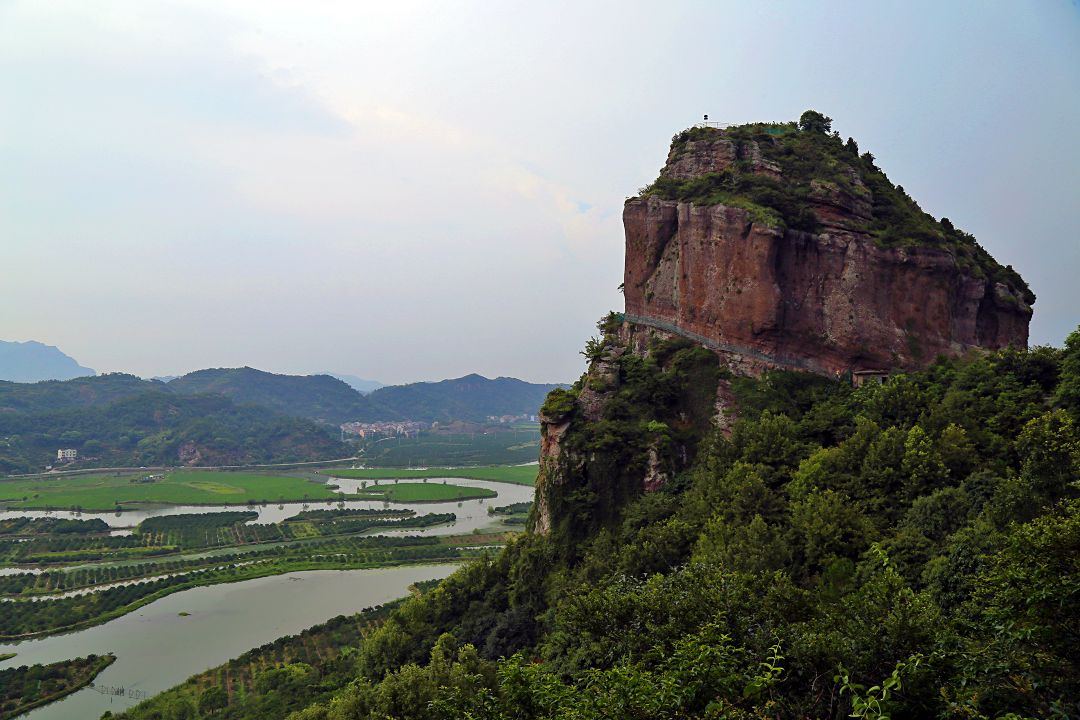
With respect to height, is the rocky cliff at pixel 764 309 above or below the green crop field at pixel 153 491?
above

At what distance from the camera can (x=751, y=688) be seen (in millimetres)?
7238

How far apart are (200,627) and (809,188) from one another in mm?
43992

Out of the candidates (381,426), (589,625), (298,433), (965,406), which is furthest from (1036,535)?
(381,426)

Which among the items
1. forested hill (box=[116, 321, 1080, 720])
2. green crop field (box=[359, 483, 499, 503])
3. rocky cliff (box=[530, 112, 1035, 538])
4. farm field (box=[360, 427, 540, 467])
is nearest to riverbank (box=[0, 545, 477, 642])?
forested hill (box=[116, 321, 1080, 720])

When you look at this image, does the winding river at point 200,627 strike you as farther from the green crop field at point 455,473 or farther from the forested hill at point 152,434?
the forested hill at point 152,434

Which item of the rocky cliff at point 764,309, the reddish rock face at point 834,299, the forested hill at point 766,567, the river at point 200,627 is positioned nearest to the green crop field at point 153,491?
the river at point 200,627

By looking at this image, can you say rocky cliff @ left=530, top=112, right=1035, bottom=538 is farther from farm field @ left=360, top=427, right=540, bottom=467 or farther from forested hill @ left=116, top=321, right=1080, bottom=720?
farm field @ left=360, top=427, right=540, bottom=467

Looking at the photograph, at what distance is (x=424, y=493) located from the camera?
92375 millimetres

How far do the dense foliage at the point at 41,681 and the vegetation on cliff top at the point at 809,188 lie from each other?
38.9 metres

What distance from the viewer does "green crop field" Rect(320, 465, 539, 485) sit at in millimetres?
110312

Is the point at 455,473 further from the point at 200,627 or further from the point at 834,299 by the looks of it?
the point at 834,299

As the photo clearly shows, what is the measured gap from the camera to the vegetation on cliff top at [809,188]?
2639cm

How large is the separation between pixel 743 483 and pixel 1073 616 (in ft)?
39.7

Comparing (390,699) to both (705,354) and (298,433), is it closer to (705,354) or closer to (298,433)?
(705,354)
